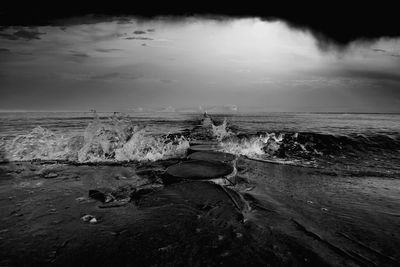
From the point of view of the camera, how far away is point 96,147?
8.12 meters

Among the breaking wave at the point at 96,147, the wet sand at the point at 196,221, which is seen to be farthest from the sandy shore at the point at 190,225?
the breaking wave at the point at 96,147

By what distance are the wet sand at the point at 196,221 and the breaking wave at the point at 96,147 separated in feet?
8.09

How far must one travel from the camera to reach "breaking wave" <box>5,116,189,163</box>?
25.4 feet

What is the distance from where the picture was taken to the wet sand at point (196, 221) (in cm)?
226

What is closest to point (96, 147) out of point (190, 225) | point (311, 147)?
point (190, 225)

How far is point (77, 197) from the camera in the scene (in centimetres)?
394

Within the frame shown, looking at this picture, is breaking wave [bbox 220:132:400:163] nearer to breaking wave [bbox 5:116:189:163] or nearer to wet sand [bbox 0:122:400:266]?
breaking wave [bbox 5:116:189:163]

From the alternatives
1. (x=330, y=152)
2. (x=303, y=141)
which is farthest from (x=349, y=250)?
(x=303, y=141)

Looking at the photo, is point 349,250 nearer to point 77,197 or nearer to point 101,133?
point 77,197

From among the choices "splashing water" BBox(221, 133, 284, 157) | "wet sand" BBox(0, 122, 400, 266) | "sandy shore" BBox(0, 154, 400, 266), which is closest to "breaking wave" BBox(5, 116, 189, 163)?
"splashing water" BBox(221, 133, 284, 157)

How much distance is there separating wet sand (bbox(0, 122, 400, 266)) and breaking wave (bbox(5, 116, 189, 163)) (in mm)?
2466

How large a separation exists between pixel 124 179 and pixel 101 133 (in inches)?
162

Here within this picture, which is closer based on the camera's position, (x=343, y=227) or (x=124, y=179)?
(x=343, y=227)

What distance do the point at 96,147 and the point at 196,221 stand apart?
6257 millimetres
